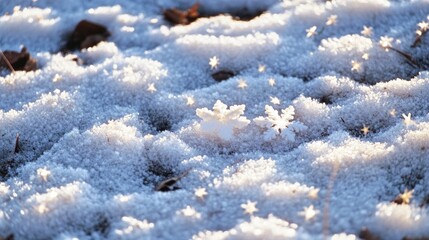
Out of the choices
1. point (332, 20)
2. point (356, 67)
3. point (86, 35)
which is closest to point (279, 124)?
point (356, 67)

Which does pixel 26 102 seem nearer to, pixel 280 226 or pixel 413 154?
pixel 280 226

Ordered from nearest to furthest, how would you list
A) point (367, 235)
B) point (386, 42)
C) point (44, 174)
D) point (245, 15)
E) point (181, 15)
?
point (367, 235)
point (44, 174)
point (386, 42)
point (181, 15)
point (245, 15)

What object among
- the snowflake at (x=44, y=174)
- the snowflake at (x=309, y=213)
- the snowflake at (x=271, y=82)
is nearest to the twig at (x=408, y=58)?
the snowflake at (x=271, y=82)

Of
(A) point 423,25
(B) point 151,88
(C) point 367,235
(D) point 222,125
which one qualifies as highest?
(A) point 423,25

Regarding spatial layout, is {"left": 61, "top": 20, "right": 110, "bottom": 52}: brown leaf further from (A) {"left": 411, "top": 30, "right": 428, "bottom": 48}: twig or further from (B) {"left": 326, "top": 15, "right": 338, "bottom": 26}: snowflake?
(A) {"left": 411, "top": 30, "right": 428, "bottom": 48}: twig

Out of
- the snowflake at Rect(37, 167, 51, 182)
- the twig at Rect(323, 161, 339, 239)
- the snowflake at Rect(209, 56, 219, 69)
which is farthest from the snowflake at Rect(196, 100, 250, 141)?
the snowflake at Rect(37, 167, 51, 182)

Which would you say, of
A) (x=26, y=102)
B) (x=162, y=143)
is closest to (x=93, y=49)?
(x=26, y=102)

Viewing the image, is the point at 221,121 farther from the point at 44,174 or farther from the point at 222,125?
the point at 44,174
